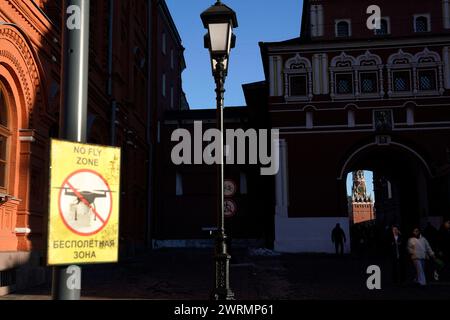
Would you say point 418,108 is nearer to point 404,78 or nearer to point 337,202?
point 404,78

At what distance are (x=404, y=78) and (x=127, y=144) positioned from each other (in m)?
15.5

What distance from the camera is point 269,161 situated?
1194 inches

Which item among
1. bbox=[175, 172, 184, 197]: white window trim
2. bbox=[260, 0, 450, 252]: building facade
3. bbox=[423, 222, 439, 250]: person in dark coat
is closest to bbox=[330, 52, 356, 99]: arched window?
bbox=[260, 0, 450, 252]: building facade

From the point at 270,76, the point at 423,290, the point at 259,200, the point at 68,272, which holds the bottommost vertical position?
the point at 423,290

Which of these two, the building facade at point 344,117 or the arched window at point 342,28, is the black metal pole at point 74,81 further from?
the arched window at point 342,28

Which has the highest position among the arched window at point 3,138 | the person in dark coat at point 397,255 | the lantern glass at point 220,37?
the lantern glass at point 220,37

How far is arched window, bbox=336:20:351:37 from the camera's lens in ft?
105

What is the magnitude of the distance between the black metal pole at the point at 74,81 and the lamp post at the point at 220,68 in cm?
514

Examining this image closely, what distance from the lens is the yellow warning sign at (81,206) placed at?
3127 millimetres

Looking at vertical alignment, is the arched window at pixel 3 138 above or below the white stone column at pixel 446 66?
below

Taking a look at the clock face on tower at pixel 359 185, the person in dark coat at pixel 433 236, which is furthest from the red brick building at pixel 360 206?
the person in dark coat at pixel 433 236

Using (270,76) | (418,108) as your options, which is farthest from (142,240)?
(418,108)

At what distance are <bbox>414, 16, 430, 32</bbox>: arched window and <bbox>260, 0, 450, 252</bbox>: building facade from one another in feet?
3.79

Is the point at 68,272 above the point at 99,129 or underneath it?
underneath
